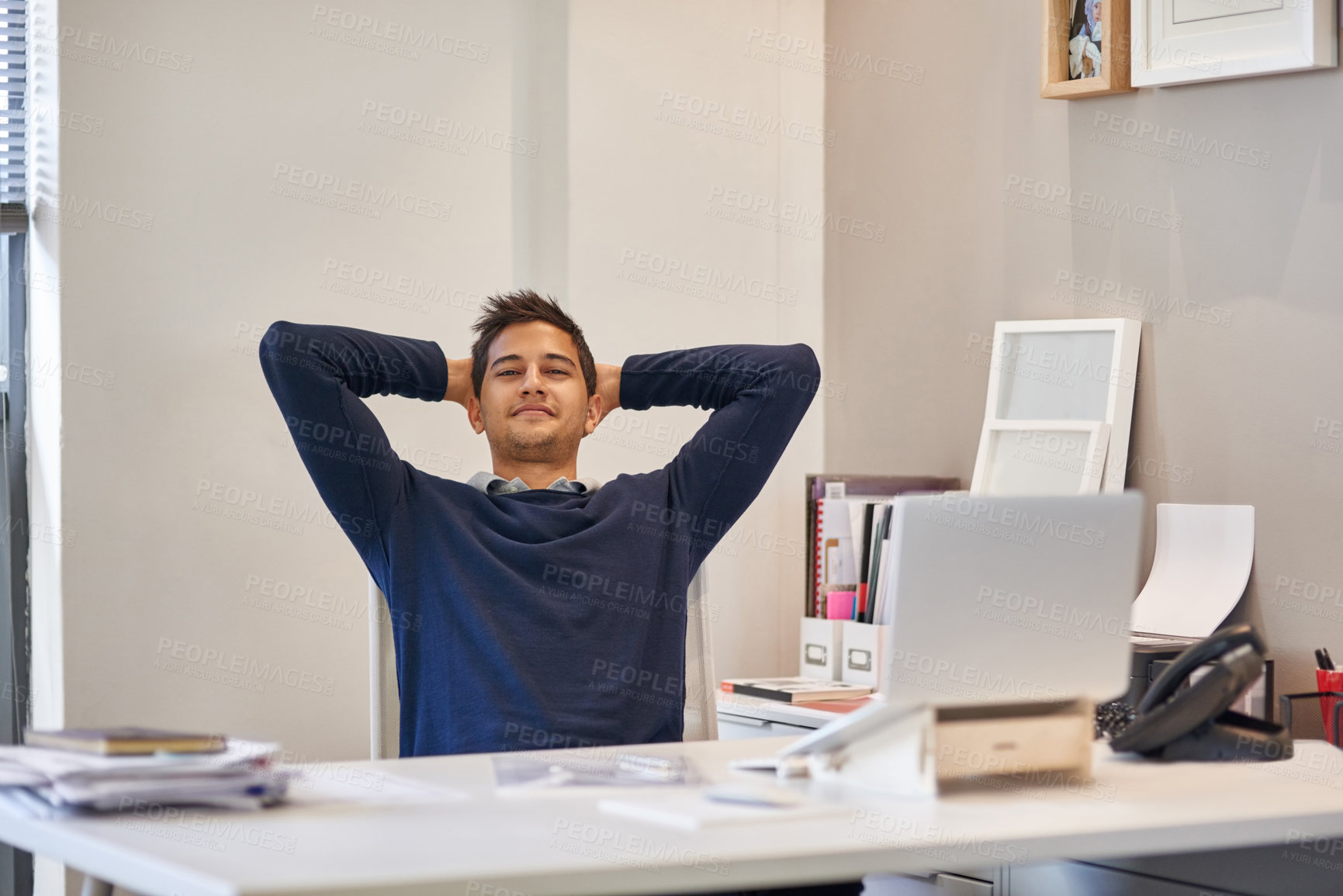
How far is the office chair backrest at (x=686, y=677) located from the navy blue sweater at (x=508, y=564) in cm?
3

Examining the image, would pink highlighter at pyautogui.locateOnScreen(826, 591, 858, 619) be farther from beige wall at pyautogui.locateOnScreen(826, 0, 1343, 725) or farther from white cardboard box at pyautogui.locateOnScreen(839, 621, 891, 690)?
beige wall at pyautogui.locateOnScreen(826, 0, 1343, 725)

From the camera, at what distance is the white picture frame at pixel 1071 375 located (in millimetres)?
2600

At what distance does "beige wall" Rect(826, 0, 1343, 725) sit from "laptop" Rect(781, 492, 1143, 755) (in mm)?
1117

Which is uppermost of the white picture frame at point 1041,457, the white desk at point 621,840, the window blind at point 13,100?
the window blind at point 13,100

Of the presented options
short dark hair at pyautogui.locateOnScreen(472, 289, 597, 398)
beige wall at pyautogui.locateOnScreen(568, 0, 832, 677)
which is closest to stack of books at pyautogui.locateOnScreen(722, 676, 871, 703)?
beige wall at pyautogui.locateOnScreen(568, 0, 832, 677)

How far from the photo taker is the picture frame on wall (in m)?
2.62

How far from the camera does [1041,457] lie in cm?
271

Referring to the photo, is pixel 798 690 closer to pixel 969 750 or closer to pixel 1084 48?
pixel 969 750

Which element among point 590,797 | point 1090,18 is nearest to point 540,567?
point 590,797

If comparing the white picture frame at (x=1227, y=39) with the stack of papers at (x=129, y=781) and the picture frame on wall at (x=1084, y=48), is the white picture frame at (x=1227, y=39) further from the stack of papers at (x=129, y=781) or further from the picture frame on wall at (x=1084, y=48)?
the stack of papers at (x=129, y=781)

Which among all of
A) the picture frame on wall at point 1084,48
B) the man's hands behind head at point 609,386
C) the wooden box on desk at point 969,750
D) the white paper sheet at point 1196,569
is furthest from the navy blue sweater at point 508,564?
the picture frame on wall at point 1084,48

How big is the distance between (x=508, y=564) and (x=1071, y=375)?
52.5 inches

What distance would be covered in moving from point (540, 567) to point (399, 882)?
3.28ft

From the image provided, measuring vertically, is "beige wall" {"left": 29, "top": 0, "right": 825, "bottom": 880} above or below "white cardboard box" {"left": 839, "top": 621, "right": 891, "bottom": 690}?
above
